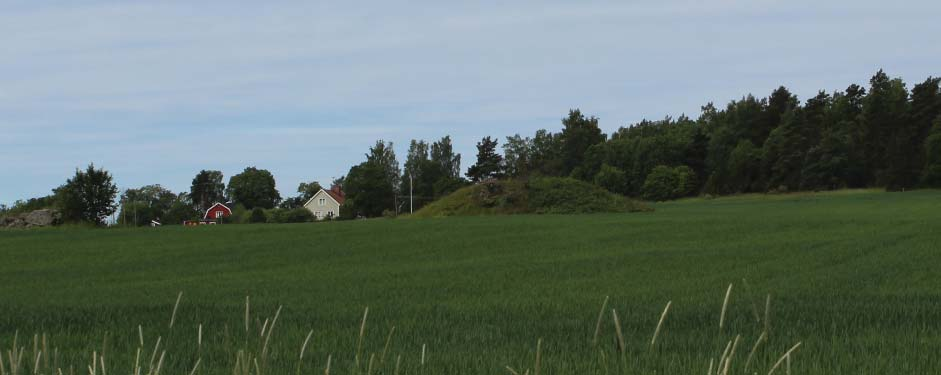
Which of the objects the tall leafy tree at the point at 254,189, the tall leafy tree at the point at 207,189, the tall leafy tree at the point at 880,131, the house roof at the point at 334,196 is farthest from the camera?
the tall leafy tree at the point at 207,189

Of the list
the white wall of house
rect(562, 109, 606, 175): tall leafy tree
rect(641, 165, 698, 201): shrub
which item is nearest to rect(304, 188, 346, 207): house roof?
the white wall of house

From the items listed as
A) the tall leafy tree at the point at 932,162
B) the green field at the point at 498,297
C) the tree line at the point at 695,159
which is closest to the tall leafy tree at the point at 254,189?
the tree line at the point at 695,159

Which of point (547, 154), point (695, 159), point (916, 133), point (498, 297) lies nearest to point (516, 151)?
point (547, 154)

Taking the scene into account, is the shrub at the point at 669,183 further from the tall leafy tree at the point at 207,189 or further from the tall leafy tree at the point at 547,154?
the tall leafy tree at the point at 207,189

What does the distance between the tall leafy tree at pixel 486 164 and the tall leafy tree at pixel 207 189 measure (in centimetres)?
5288

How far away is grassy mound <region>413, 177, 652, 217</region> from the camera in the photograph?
41.1 m

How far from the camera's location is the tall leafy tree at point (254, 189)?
442ft

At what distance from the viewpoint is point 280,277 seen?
49.2ft

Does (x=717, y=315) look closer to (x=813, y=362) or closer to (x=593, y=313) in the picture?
(x=593, y=313)

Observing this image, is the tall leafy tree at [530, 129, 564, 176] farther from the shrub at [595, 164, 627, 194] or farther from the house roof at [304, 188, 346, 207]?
the house roof at [304, 188, 346, 207]

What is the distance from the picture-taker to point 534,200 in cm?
4184

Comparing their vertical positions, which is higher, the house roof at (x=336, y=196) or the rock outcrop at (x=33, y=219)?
the house roof at (x=336, y=196)

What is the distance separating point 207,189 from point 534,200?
371 feet

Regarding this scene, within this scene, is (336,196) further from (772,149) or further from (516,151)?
(772,149)
